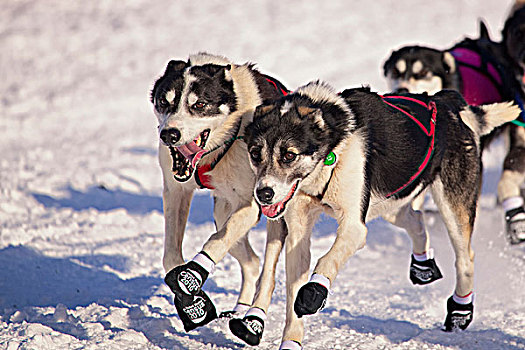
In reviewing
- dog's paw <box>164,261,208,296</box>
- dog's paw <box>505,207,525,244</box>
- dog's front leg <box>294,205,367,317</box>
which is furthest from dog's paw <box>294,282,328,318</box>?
dog's paw <box>505,207,525,244</box>

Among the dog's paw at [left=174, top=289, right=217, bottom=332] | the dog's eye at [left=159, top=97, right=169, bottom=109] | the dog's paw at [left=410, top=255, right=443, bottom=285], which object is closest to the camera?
the dog's paw at [left=174, top=289, right=217, bottom=332]

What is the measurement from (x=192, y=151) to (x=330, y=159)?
29.6 inches

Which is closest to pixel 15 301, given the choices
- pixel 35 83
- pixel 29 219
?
pixel 29 219

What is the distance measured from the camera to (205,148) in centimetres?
355

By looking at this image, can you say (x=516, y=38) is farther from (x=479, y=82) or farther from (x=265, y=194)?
(x=265, y=194)

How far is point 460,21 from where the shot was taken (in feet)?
47.0

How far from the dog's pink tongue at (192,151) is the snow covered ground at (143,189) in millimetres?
946

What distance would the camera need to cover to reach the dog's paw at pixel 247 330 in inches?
135

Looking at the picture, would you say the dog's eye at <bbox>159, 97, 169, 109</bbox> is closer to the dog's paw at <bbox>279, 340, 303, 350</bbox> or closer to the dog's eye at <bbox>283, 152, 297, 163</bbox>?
the dog's eye at <bbox>283, 152, 297, 163</bbox>

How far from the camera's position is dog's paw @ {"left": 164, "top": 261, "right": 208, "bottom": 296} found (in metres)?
3.20

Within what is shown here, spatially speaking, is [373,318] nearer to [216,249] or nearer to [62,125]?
[216,249]

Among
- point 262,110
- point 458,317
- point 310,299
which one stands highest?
point 262,110

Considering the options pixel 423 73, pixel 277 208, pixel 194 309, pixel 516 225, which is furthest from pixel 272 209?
pixel 423 73

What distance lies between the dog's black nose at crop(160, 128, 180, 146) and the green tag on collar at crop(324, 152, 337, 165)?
0.73 metres
